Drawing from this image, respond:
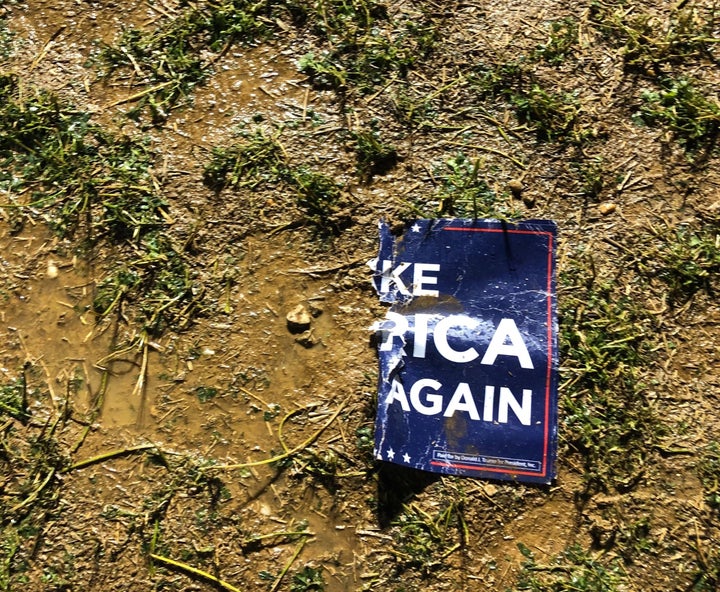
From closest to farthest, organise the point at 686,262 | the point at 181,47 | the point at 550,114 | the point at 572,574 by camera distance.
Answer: the point at 572,574 → the point at 686,262 → the point at 550,114 → the point at 181,47

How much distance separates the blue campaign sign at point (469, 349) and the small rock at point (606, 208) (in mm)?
199

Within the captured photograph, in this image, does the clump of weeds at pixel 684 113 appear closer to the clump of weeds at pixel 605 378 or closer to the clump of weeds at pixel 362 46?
the clump of weeds at pixel 605 378

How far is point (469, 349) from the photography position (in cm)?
201

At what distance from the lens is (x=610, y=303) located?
202cm

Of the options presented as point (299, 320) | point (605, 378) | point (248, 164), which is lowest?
point (605, 378)

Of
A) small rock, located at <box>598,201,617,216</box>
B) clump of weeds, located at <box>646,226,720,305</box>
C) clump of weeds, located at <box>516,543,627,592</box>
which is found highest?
small rock, located at <box>598,201,617,216</box>

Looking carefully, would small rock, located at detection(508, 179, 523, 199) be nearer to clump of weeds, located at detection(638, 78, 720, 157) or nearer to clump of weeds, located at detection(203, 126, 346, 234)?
clump of weeds, located at detection(638, 78, 720, 157)

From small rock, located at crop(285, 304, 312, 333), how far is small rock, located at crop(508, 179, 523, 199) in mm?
828

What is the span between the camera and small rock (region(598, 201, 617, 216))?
2.07 metres

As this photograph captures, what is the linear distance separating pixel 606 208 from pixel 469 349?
26.8 inches

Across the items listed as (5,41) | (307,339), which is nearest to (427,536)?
(307,339)

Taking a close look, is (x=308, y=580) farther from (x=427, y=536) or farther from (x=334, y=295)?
(x=334, y=295)

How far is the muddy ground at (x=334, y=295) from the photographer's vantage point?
195 cm

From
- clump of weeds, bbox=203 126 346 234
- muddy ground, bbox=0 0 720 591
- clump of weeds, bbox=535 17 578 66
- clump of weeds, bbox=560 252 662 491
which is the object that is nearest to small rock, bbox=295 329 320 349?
muddy ground, bbox=0 0 720 591
